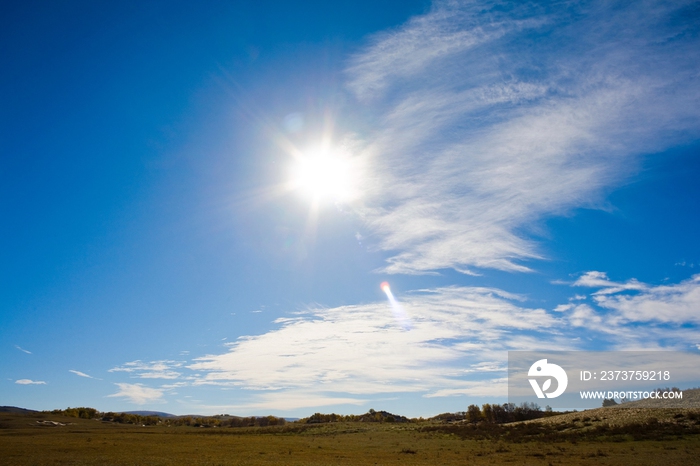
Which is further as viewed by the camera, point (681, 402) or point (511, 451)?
point (681, 402)

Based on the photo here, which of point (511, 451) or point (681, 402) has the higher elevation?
point (681, 402)

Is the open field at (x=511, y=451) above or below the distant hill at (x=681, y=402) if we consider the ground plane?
below

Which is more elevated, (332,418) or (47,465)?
(47,465)

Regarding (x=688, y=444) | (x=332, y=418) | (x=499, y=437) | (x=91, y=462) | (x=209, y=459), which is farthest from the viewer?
(x=332, y=418)

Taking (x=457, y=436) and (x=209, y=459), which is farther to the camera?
(x=457, y=436)

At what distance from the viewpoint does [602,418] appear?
65438 millimetres

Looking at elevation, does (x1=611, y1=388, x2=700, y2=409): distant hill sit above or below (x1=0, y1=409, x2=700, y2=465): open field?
above

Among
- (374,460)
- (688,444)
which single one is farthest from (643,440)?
(374,460)

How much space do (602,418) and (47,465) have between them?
73.7 meters

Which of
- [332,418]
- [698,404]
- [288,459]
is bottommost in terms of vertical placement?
[332,418]

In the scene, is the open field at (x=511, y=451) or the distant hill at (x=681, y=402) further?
the distant hill at (x=681, y=402)

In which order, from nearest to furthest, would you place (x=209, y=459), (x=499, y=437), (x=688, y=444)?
1. (x=209, y=459)
2. (x=688, y=444)
3. (x=499, y=437)

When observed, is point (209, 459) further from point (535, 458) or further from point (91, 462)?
point (535, 458)

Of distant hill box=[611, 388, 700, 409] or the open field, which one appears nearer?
the open field
